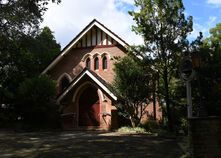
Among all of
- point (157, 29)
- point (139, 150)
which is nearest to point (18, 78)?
point (157, 29)

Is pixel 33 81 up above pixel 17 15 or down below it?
below

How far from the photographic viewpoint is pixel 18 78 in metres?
31.6

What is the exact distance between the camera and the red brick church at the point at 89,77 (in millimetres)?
25547

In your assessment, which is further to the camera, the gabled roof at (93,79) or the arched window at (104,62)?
the arched window at (104,62)

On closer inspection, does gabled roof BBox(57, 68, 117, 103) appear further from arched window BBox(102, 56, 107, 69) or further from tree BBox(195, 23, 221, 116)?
tree BBox(195, 23, 221, 116)

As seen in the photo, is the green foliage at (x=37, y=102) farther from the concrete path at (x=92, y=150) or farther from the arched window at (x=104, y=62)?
the concrete path at (x=92, y=150)

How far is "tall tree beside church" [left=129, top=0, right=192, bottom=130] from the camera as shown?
19859mm

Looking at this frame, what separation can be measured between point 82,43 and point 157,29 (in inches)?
416

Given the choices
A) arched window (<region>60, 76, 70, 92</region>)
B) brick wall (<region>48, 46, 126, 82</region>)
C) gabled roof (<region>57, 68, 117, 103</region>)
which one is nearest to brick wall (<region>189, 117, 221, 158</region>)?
gabled roof (<region>57, 68, 117, 103</region>)

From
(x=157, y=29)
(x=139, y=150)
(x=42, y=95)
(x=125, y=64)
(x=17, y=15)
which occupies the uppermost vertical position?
(x=17, y=15)

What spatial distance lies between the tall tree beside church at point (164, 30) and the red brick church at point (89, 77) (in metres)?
4.98

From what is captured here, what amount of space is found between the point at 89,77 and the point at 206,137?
18.5 m

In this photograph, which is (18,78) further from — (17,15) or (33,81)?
(17,15)

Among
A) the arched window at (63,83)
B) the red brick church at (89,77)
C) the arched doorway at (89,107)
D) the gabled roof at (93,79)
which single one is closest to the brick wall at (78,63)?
the red brick church at (89,77)
